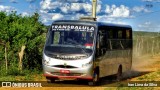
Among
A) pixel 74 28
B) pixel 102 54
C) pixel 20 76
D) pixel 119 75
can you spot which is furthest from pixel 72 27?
pixel 119 75

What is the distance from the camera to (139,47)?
147ft

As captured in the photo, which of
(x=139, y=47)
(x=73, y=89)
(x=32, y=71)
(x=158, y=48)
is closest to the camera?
(x=73, y=89)

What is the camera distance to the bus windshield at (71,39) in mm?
16750

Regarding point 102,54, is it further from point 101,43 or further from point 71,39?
point 71,39

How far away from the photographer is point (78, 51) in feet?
54.4

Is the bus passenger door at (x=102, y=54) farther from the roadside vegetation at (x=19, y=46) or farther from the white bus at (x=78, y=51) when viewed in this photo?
the roadside vegetation at (x=19, y=46)

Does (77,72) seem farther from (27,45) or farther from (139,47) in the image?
(139,47)

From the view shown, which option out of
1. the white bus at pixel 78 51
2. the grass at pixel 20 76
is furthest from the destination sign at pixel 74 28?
the grass at pixel 20 76

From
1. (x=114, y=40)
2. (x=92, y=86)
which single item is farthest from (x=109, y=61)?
(x=92, y=86)

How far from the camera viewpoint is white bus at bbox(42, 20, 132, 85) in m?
16.4

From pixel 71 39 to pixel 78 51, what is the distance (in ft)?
2.81

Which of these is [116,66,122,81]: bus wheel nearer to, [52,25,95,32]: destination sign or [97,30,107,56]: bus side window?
[97,30,107,56]: bus side window

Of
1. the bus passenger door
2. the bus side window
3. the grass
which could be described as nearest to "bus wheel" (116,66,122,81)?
the bus passenger door

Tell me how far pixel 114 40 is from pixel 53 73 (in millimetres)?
4551
